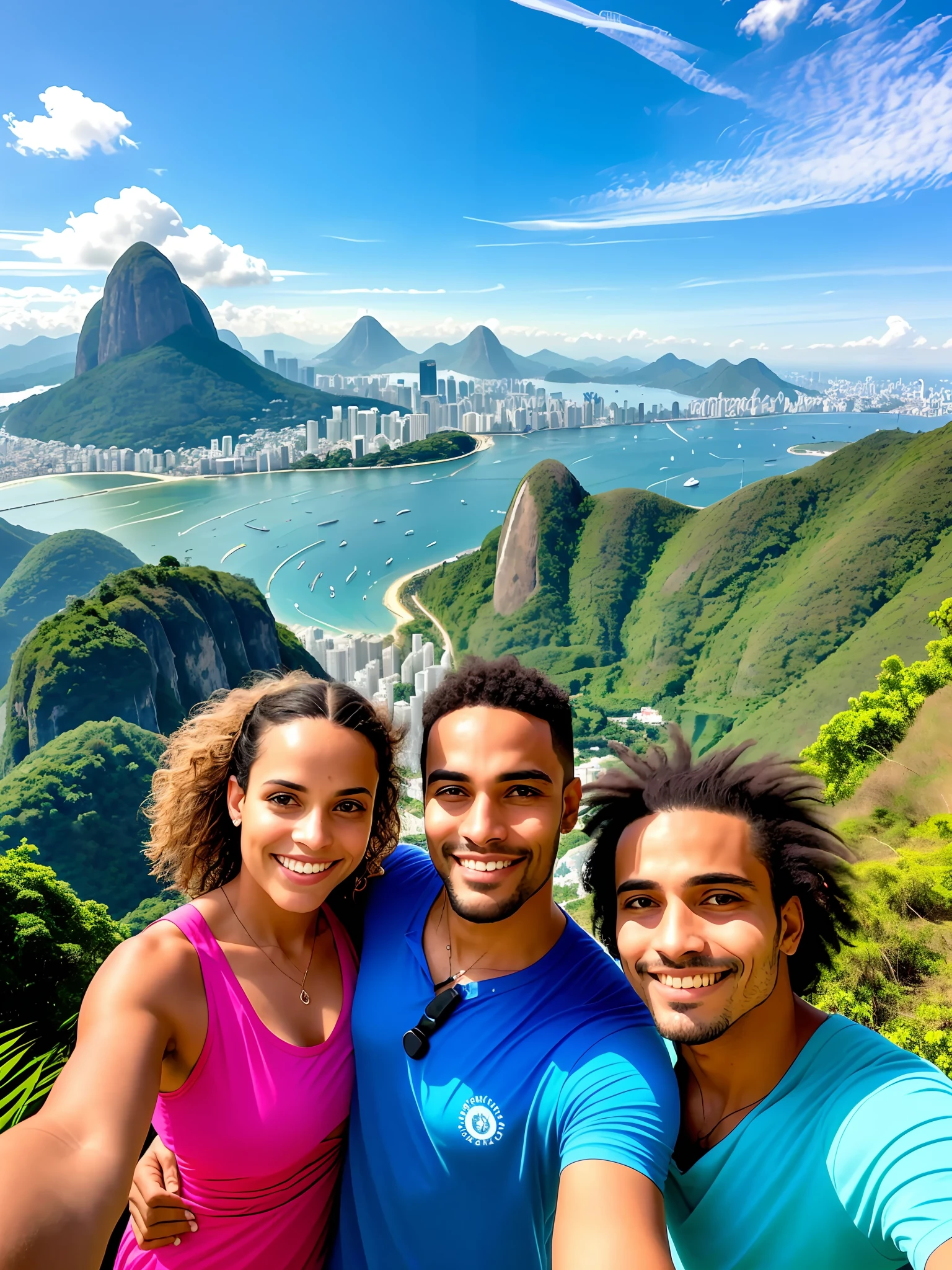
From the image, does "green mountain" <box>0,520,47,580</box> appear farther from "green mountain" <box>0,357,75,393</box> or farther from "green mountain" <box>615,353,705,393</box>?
"green mountain" <box>615,353,705,393</box>

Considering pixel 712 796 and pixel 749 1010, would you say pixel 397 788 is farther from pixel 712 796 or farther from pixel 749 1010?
pixel 749 1010

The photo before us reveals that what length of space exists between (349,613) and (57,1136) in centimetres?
7127

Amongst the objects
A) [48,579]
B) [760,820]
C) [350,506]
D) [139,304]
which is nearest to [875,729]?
[760,820]

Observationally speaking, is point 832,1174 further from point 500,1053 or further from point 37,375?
point 37,375

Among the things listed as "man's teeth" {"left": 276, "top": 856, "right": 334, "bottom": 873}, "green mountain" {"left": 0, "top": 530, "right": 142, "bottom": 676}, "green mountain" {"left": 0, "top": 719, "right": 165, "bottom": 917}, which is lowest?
"green mountain" {"left": 0, "top": 719, "right": 165, "bottom": 917}

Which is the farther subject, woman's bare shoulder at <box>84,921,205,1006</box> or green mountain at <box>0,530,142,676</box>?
green mountain at <box>0,530,142,676</box>

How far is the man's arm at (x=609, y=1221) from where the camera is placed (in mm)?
1311

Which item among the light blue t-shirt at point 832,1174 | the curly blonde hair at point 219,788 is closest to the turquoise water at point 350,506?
the curly blonde hair at point 219,788

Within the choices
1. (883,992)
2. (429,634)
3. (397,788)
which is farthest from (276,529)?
(397,788)

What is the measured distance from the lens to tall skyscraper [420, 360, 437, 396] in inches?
4149

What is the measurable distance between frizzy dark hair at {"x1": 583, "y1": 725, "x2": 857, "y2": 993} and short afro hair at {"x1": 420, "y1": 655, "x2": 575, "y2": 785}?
5.3 inches

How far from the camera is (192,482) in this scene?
79.1m

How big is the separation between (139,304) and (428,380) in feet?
119

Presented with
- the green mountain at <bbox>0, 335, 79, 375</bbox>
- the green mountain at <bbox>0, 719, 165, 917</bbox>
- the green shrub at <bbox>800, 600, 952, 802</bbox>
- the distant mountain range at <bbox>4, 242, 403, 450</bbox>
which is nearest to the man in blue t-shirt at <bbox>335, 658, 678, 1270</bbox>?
the green shrub at <bbox>800, 600, 952, 802</bbox>
